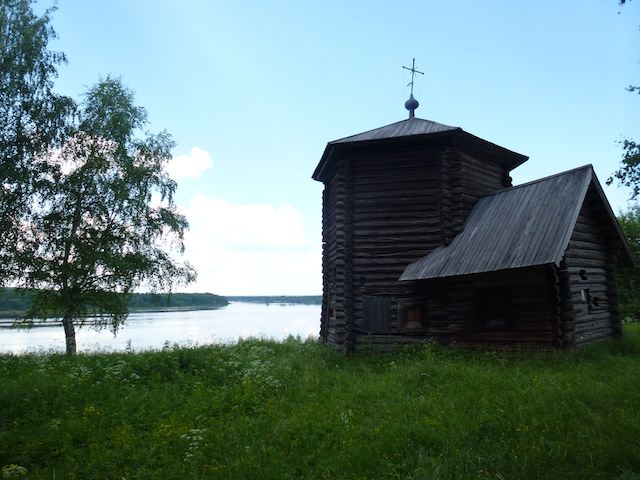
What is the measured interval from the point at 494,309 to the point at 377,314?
363 cm

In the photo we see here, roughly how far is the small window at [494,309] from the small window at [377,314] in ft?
9.45

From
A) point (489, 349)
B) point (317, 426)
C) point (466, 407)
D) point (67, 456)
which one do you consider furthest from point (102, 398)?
point (489, 349)

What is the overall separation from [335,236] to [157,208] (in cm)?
874

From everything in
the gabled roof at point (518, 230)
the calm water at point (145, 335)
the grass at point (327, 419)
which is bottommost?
the calm water at point (145, 335)

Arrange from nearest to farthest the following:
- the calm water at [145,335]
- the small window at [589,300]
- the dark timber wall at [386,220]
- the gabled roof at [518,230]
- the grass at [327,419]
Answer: the grass at [327,419] → the gabled roof at [518,230] → the small window at [589,300] → the dark timber wall at [386,220] → the calm water at [145,335]

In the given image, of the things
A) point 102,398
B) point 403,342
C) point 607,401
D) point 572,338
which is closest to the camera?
point 607,401

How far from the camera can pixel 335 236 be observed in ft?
50.5

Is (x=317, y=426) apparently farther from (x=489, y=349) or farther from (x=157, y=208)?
(x=157, y=208)

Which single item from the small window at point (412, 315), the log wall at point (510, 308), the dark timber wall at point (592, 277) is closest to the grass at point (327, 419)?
the log wall at point (510, 308)

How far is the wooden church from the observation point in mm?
12328

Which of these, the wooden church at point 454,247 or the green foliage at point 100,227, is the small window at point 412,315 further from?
the green foliage at point 100,227

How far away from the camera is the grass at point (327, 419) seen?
19.2 feet

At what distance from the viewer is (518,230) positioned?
1241 cm

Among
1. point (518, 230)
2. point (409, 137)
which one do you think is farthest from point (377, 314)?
point (409, 137)
